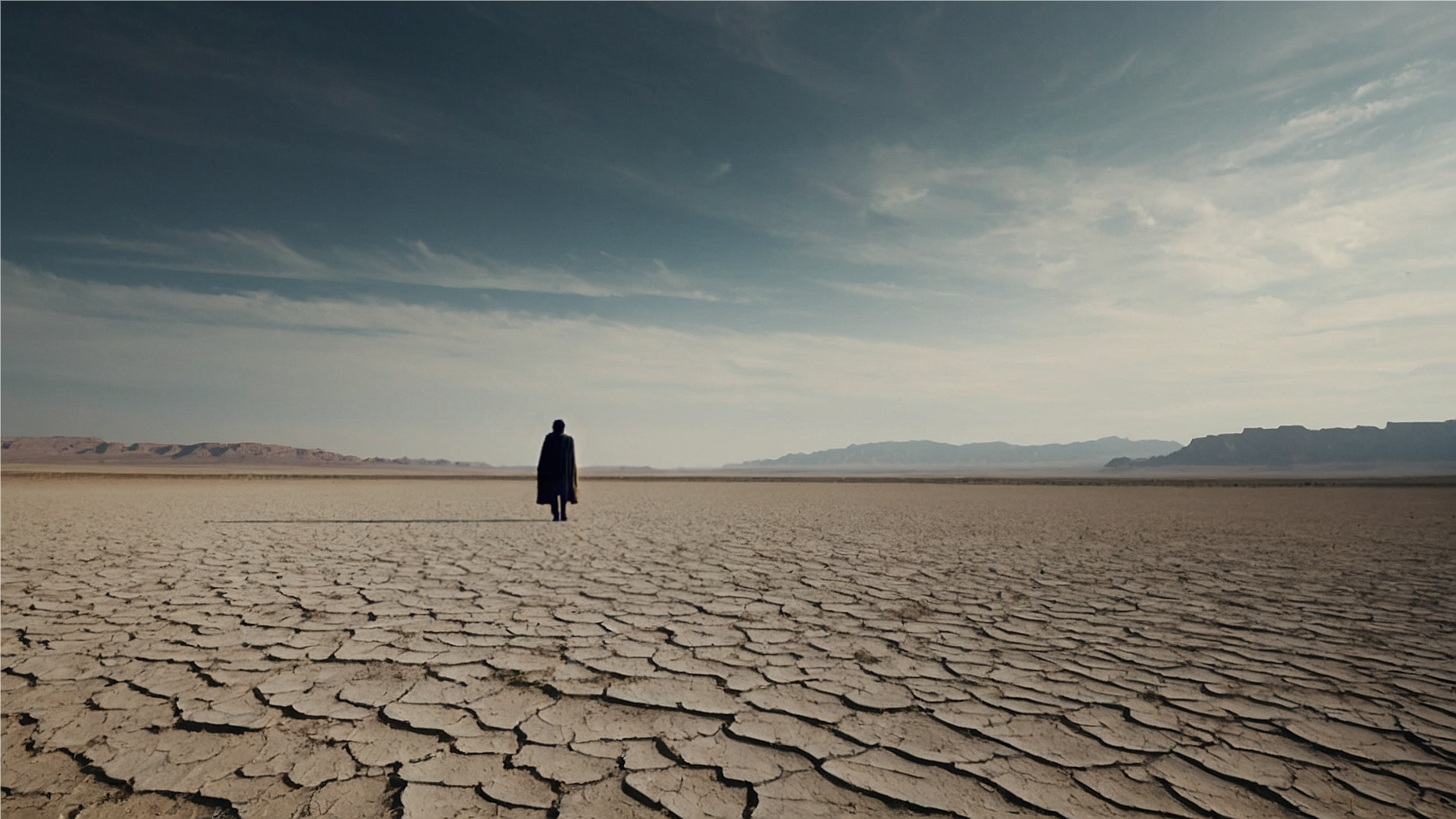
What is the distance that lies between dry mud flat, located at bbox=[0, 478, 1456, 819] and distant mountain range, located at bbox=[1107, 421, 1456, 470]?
122m

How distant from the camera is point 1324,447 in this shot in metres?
108

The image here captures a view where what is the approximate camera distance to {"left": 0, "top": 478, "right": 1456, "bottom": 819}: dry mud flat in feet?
5.47

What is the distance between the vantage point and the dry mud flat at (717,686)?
167 cm

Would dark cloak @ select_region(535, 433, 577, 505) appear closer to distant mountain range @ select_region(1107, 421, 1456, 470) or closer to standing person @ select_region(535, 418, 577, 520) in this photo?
standing person @ select_region(535, 418, 577, 520)

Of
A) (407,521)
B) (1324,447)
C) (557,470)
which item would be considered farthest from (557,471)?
(1324,447)

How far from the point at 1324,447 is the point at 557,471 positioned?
467 feet

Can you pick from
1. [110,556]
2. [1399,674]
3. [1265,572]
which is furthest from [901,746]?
[110,556]

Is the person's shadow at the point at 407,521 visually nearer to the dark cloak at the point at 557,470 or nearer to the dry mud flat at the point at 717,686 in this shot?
the dark cloak at the point at 557,470

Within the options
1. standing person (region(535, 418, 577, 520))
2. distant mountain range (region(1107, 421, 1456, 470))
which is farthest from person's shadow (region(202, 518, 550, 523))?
distant mountain range (region(1107, 421, 1456, 470))

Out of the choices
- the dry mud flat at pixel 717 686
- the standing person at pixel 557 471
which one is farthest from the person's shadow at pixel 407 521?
the dry mud flat at pixel 717 686

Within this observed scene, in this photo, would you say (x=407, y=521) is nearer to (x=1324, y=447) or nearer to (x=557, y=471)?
(x=557, y=471)

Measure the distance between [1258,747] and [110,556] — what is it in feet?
24.0

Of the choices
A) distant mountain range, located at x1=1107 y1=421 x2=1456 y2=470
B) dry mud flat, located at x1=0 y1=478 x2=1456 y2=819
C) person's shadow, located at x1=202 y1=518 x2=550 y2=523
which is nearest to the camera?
dry mud flat, located at x1=0 y1=478 x2=1456 y2=819

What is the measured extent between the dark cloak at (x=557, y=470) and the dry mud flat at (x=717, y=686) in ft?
10.2
